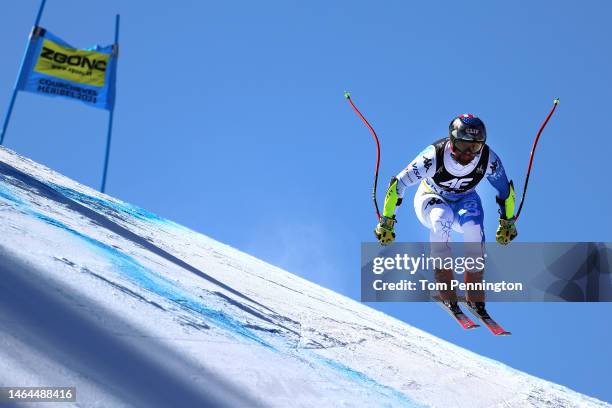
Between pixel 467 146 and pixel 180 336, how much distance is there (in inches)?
99.4

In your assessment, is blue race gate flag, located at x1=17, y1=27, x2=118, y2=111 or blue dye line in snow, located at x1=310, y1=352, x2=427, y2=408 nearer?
blue dye line in snow, located at x1=310, y1=352, x2=427, y2=408

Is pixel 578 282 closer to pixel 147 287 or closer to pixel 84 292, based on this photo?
pixel 147 287

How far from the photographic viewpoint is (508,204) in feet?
16.6

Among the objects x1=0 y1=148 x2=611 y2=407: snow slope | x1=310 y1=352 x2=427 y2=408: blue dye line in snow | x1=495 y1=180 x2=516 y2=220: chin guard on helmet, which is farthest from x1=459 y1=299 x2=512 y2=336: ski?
x1=310 y1=352 x2=427 y2=408: blue dye line in snow

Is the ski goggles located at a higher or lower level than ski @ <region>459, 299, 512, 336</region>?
higher

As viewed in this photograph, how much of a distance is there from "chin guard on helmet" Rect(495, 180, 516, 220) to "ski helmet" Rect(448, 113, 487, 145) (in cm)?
57

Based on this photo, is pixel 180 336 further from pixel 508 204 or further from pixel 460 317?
pixel 508 204

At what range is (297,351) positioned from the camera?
415cm

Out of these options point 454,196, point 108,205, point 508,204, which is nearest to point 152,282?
point 454,196

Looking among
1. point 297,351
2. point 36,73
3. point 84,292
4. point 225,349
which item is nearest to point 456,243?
point 297,351

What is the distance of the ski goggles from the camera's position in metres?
4.81

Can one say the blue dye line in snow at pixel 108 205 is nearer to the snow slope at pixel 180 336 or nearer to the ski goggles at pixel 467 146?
the snow slope at pixel 180 336

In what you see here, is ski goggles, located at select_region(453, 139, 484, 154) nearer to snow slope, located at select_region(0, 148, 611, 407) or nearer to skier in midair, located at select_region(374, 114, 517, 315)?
skier in midair, located at select_region(374, 114, 517, 315)

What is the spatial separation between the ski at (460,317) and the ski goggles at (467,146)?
3.74ft
